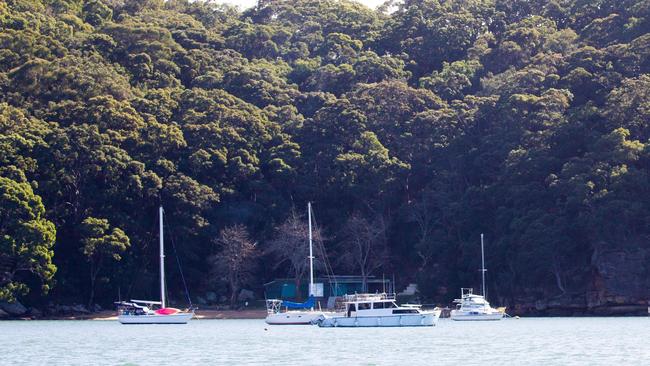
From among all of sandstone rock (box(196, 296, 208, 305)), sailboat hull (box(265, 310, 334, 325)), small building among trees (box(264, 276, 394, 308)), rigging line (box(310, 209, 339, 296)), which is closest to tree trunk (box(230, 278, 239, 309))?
sandstone rock (box(196, 296, 208, 305))

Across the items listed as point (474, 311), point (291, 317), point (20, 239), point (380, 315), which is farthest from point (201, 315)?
point (380, 315)

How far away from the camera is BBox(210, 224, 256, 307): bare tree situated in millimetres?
81125

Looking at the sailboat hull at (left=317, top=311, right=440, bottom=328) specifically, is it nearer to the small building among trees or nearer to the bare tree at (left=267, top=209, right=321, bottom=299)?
the bare tree at (left=267, top=209, right=321, bottom=299)

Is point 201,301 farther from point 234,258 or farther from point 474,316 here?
point 474,316

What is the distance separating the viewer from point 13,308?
3108 inches

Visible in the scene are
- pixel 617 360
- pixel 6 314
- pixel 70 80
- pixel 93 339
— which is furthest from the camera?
pixel 70 80

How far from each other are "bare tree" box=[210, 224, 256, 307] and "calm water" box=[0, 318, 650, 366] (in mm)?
11695

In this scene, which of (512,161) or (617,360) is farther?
(512,161)

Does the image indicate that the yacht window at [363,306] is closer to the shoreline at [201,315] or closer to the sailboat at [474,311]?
the sailboat at [474,311]

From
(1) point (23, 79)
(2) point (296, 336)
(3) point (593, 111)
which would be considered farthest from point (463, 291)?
(1) point (23, 79)

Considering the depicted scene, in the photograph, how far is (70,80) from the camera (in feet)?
296

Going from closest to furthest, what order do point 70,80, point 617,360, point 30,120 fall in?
point 617,360
point 30,120
point 70,80

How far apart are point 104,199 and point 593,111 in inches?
1310

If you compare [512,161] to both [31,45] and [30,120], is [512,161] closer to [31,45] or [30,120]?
[30,120]
